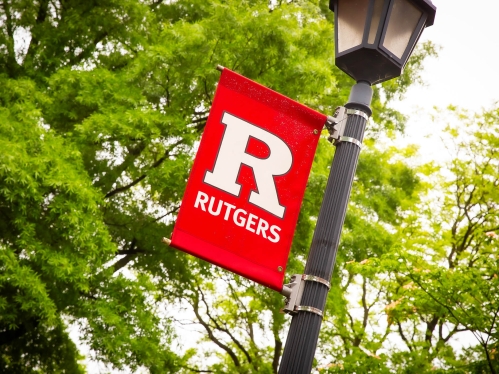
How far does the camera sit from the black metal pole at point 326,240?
3.22m

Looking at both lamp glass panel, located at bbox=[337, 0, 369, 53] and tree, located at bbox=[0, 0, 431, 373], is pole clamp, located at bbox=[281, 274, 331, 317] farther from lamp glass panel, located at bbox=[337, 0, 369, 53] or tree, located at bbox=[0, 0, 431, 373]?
tree, located at bbox=[0, 0, 431, 373]

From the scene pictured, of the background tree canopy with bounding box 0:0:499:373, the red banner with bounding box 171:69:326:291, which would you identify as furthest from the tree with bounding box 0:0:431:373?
the red banner with bounding box 171:69:326:291

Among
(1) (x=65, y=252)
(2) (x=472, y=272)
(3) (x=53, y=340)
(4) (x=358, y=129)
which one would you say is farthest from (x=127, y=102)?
(4) (x=358, y=129)

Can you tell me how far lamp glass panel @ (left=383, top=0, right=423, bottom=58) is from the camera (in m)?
3.81

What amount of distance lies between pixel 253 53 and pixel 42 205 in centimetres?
448

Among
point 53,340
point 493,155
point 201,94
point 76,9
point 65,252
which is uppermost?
point 493,155

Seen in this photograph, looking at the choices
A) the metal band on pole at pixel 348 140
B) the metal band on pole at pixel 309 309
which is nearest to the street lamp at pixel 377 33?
the metal band on pole at pixel 348 140

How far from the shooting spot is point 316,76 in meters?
11.0

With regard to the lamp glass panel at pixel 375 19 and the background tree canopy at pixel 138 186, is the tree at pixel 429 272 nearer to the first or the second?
the background tree canopy at pixel 138 186

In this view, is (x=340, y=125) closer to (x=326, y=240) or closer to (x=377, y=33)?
(x=377, y=33)

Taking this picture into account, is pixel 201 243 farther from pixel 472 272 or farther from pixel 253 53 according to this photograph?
pixel 253 53

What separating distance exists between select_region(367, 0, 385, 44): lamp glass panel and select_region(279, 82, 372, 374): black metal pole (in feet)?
1.07

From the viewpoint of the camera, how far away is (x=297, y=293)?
11.1 feet

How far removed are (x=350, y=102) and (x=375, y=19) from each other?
1.75ft
